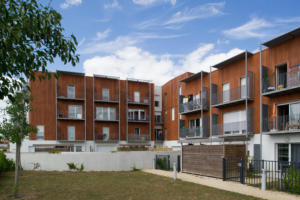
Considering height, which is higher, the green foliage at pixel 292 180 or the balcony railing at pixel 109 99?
the balcony railing at pixel 109 99

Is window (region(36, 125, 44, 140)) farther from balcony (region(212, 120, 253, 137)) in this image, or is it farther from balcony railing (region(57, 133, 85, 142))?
balcony (region(212, 120, 253, 137))

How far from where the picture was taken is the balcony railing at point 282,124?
59.3 ft

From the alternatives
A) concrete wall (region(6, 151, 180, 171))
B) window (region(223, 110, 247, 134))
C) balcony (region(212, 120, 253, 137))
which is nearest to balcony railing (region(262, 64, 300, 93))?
balcony (region(212, 120, 253, 137))

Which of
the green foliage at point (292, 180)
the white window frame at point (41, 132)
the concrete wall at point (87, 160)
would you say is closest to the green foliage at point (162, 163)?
the concrete wall at point (87, 160)

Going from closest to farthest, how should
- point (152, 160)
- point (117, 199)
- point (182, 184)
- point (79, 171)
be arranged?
point (117, 199) < point (182, 184) < point (79, 171) < point (152, 160)

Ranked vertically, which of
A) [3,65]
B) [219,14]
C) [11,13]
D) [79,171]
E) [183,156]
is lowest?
[79,171]

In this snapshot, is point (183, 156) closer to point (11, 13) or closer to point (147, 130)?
point (11, 13)

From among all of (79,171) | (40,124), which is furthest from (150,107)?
(79,171)

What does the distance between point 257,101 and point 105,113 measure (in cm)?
2312

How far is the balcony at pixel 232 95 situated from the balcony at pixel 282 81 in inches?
57.7

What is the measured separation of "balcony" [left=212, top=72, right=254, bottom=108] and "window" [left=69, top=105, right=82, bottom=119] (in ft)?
63.4

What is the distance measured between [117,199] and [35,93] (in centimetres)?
2859

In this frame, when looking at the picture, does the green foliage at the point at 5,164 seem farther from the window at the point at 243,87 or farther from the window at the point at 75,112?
the window at the point at 243,87

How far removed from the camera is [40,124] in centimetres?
3541
